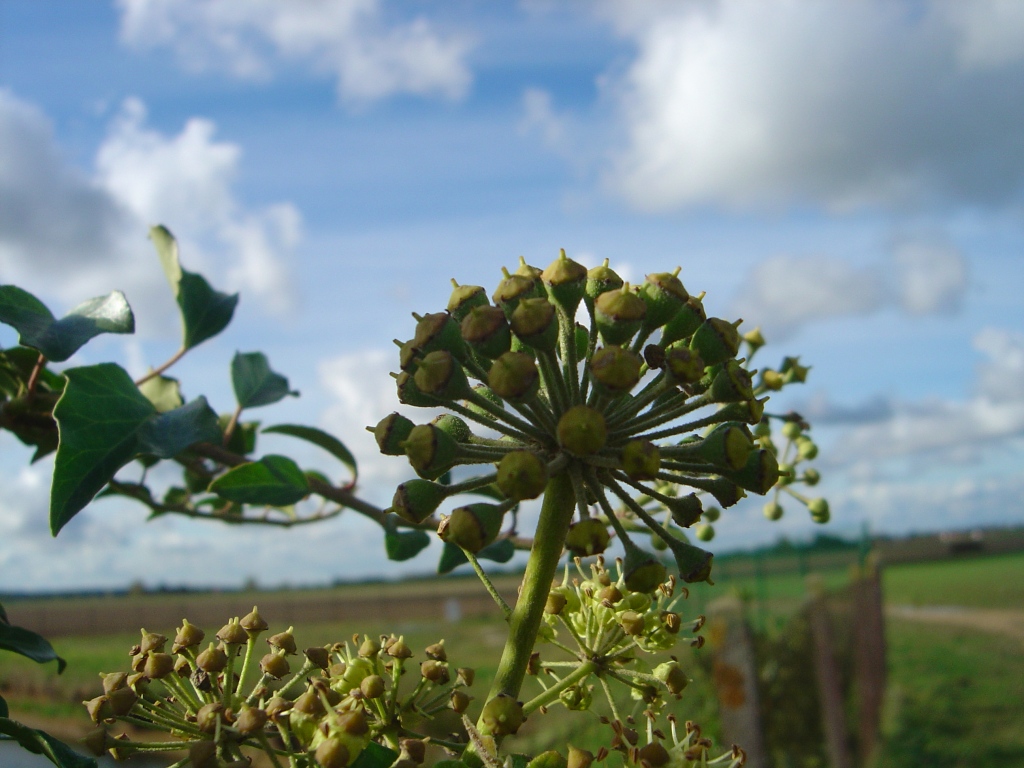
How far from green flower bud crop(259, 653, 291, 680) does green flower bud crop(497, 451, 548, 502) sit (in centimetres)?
56

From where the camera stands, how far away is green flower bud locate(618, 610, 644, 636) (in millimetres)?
1494

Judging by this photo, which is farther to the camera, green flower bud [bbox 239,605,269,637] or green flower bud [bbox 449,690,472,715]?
green flower bud [bbox 239,605,269,637]

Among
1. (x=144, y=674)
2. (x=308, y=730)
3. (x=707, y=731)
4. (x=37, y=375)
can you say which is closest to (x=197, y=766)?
(x=308, y=730)

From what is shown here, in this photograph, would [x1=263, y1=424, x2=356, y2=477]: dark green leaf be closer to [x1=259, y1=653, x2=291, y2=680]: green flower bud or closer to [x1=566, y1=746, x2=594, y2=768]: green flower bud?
[x1=259, y1=653, x2=291, y2=680]: green flower bud

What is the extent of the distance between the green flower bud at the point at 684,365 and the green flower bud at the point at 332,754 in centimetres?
65

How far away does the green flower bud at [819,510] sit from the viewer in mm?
2549

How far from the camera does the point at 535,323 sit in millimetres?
1230

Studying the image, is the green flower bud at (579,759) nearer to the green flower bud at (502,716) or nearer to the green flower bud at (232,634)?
the green flower bud at (502,716)

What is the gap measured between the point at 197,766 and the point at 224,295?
174 cm

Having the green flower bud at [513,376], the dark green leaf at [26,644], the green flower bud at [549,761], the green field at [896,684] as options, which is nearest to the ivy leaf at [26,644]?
the dark green leaf at [26,644]

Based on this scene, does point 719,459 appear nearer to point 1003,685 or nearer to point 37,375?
point 37,375

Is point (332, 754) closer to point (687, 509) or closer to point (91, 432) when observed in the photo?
point (687, 509)

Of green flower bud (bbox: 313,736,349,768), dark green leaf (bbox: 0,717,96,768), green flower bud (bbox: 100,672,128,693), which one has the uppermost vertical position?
green flower bud (bbox: 100,672,128,693)

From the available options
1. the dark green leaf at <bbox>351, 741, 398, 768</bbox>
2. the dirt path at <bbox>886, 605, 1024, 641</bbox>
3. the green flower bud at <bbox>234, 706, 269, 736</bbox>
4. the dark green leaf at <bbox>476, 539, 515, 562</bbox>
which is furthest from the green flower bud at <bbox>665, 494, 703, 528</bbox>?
the dirt path at <bbox>886, 605, 1024, 641</bbox>
